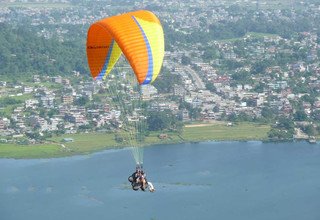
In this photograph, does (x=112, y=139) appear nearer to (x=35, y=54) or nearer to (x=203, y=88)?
(x=203, y=88)

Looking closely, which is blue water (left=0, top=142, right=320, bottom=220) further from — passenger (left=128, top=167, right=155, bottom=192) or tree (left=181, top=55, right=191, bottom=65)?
tree (left=181, top=55, right=191, bottom=65)

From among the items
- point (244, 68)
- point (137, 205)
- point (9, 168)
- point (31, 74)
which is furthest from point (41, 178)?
point (244, 68)

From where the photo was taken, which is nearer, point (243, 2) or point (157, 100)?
point (157, 100)

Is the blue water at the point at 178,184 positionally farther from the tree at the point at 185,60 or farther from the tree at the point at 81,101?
the tree at the point at 185,60

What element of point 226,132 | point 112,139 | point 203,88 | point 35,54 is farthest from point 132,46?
point 35,54

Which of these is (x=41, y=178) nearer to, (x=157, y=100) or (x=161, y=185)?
(x=161, y=185)

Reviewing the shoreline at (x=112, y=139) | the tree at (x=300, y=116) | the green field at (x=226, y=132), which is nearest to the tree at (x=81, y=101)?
the shoreline at (x=112, y=139)
